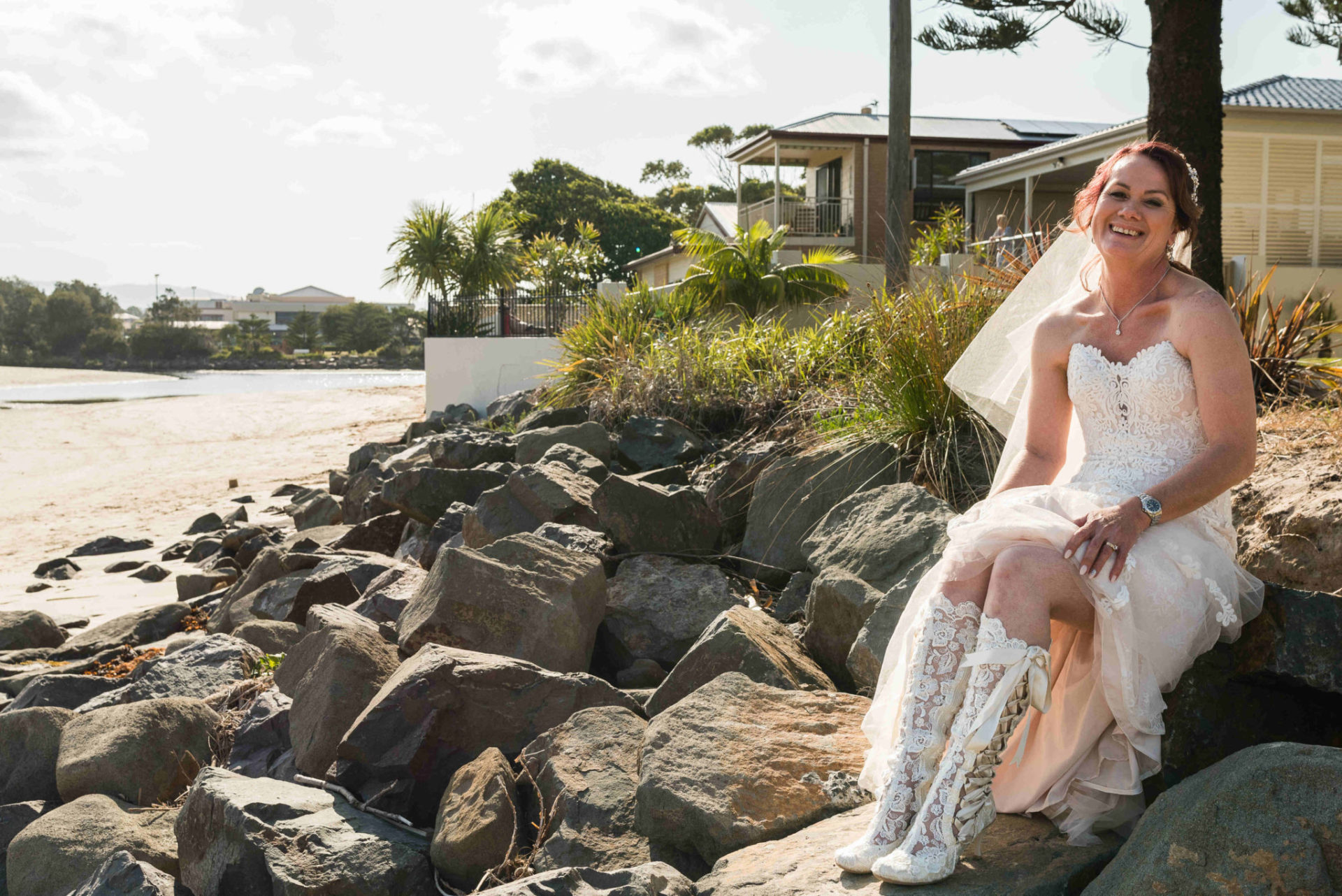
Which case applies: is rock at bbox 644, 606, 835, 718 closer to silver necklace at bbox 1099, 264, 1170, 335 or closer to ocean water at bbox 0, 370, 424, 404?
silver necklace at bbox 1099, 264, 1170, 335

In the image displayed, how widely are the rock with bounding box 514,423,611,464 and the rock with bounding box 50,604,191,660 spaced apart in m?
2.48

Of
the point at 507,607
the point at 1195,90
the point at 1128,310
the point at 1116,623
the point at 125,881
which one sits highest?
the point at 1195,90

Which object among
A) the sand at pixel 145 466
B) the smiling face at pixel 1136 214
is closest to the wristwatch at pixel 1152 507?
the smiling face at pixel 1136 214

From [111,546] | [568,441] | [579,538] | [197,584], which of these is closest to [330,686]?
[579,538]

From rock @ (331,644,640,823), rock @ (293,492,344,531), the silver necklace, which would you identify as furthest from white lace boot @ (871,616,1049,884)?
rock @ (293,492,344,531)

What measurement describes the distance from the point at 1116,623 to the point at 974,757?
0.42 m

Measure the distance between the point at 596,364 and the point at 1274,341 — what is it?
5.53 m

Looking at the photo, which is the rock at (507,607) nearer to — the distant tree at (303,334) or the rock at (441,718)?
the rock at (441,718)

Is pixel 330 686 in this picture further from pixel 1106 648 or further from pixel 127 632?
pixel 127 632

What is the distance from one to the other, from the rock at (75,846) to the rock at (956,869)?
202 centimetres

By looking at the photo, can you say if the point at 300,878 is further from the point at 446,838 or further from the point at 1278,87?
the point at 1278,87

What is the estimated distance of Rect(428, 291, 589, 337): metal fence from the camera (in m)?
18.3

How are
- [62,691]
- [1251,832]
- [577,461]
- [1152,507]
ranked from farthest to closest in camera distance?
1. [577,461]
2. [62,691]
3. [1152,507]
4. [1251,832]

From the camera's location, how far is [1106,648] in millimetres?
2213
